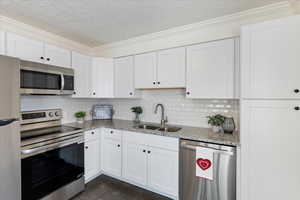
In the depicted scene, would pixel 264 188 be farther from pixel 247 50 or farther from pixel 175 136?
pixel 247 50

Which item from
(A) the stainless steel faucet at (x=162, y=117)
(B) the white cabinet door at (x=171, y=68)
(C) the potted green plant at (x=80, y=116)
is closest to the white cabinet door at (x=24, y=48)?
(C) the potted green plant at (x=80, y=116)

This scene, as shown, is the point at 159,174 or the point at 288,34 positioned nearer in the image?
the point at 288,34

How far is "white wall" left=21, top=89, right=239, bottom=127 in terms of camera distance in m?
2.24

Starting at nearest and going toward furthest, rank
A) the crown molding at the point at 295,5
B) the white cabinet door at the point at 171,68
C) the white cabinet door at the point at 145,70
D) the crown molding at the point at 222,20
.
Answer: the crown molding at the point at 295,5
the crown molding at the point at 222,20
the white cabinet door at the point at 171,68
the white cabinet door at the point at 145,70

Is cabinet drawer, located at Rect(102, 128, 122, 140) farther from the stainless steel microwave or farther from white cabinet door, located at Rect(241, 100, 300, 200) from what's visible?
white cabinet door, located at Rect(241, 100, 300, 200)

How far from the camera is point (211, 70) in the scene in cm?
202

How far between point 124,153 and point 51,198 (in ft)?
3.40

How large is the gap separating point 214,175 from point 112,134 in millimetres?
1605

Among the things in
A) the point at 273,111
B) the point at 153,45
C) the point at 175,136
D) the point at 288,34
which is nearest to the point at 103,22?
the point at 153,45

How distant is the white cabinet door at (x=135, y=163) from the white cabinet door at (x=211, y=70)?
3.66ft

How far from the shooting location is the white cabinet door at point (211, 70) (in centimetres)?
191

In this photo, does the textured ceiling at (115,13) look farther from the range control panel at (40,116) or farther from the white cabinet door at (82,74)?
the range control panel at (40,116)

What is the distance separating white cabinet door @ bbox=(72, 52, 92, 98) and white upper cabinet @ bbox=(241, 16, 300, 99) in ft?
7.93

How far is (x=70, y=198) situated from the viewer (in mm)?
2078
